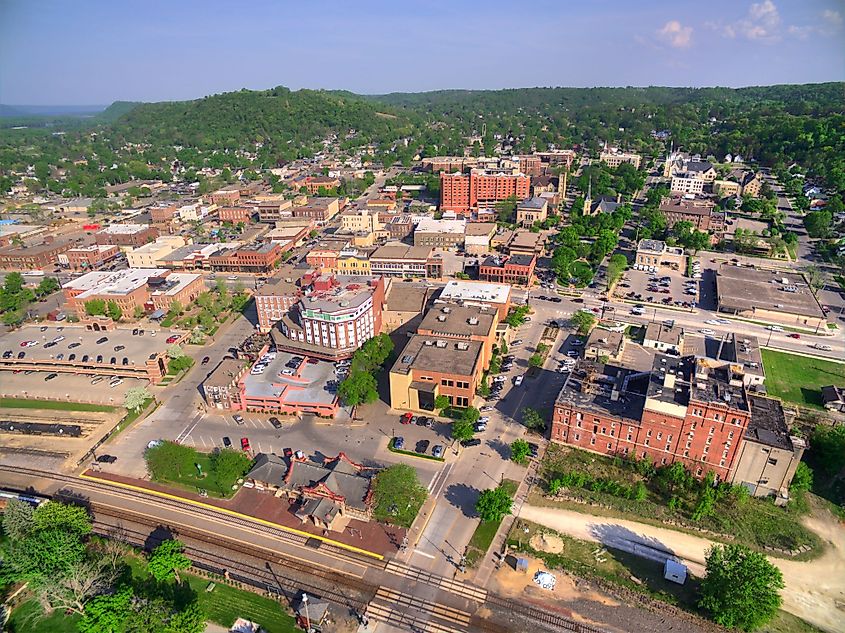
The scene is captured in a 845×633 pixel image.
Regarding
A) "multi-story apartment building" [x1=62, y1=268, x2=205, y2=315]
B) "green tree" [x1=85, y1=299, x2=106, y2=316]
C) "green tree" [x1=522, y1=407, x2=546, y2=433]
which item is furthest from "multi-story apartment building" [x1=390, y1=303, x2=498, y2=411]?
"green tree" [x1=85, y1=299, x2=106, y2=316]

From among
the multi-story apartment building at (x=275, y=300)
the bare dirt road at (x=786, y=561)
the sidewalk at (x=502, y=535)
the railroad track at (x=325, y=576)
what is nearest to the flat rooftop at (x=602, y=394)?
the sidewalk at (x=502, y=535)

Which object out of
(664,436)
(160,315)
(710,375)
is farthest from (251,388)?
(710,375)

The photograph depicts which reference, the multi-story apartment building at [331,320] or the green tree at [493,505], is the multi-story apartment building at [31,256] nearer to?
the multi-story apartment building at [331,320]

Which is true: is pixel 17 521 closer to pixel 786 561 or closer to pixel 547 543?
pixel 547 543

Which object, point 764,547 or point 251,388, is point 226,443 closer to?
point 251,388

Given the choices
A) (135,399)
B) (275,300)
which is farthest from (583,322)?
(135,399)
